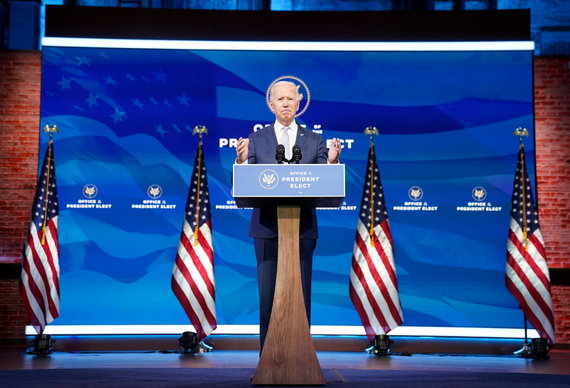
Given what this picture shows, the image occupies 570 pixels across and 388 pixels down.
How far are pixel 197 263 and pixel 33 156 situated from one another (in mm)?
2316

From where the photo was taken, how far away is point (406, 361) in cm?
600

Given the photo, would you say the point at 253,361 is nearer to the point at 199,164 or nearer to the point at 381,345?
the point at 381,345

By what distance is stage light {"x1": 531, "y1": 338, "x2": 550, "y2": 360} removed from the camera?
633 centimetres

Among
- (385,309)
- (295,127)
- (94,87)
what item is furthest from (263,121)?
(295,127)

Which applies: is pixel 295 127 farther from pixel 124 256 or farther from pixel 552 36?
pixel 552 36

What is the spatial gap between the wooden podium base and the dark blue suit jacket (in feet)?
0.80

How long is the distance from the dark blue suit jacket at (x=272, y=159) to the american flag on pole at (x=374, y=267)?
→ 9.55ft

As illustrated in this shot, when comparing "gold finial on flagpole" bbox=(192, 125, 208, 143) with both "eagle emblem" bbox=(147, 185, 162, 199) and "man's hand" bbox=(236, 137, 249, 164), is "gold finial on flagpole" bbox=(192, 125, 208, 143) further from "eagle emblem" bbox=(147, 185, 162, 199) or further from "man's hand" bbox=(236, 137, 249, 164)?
"man's hand" bbox=(236, 137, 249, 164)

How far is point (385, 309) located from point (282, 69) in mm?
2734

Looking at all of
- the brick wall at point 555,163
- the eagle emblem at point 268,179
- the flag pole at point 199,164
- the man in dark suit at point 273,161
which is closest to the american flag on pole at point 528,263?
the brick wall at point 555,163

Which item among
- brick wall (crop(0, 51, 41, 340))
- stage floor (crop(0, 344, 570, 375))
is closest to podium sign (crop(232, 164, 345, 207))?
stage floor (crop(0, 344, 570, 375))

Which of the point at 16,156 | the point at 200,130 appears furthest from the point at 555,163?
the point at 16,156

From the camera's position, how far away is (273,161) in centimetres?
389

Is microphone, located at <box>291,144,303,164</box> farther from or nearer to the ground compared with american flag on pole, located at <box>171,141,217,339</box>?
farther from the ground
